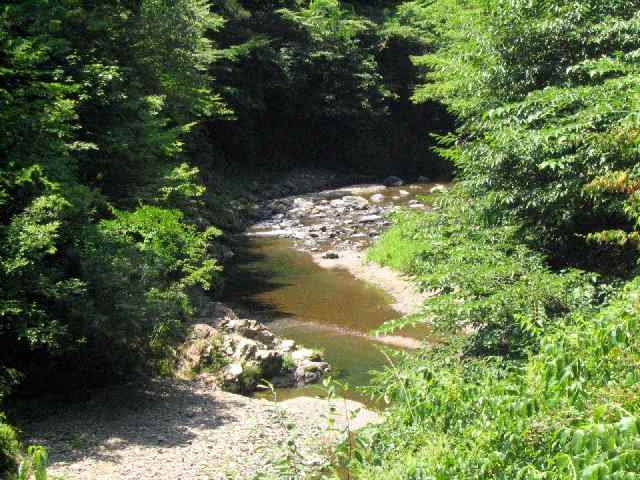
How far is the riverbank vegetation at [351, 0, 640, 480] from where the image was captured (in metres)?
3.60

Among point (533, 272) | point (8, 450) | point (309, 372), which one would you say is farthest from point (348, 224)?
point (8, 450)

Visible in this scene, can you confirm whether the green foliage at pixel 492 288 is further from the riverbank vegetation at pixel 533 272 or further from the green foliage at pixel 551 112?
the green foliage at pixel 551 112

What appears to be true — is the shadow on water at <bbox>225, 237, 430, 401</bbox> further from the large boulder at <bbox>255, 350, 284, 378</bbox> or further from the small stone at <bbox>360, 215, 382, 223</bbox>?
the small stone at <bbox>360, 215, 382, 223</bbox>

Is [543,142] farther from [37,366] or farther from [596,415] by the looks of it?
[37,366]

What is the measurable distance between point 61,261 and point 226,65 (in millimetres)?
20438

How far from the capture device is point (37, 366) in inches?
340

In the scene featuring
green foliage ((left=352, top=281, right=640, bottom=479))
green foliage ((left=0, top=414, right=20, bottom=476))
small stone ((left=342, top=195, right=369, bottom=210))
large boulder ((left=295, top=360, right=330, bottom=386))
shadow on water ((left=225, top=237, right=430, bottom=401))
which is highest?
green foliage ((left=352, top=281, right=640, bottom=479))

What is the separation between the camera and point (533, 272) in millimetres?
8148

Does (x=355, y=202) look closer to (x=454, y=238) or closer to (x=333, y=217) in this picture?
(x=333, y=217)

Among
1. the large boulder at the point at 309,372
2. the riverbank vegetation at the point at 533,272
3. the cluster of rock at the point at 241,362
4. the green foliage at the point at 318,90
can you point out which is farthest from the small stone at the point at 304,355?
the green foliage at the point at 318,90

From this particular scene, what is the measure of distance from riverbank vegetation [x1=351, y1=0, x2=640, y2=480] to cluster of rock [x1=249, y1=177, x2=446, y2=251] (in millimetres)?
8338

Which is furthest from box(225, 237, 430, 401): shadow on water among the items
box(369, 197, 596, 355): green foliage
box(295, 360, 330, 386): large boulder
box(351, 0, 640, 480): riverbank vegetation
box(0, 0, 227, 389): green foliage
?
box(0, 0, 227, 389): green foliage

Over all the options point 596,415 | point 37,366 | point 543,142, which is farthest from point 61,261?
point 596,415

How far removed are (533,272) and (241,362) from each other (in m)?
4.99
